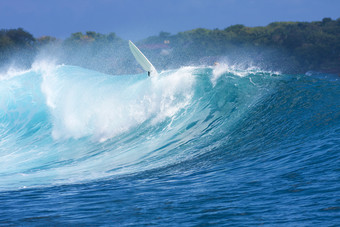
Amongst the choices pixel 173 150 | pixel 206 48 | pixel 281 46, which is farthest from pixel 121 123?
pixel 206 48

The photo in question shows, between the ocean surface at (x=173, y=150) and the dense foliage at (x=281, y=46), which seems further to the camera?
the dense foliage at (x=281, y=46)

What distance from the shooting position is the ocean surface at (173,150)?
4355 mm

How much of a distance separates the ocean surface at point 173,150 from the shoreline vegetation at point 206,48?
1636 inches

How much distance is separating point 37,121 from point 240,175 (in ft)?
31.7

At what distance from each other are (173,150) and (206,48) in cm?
5484

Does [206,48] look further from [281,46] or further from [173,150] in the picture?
[173,150]

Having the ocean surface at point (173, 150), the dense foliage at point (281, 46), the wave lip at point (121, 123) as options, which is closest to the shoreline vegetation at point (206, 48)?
the dense foliage at point (281, 46)

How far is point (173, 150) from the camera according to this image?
8414mm

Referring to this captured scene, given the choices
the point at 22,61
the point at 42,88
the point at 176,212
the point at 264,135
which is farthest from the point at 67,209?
the point at 22,61

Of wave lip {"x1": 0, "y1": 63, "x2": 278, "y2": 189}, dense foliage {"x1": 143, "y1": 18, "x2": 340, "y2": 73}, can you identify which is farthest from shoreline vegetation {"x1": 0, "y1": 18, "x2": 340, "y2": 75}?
wave lip {"x1": 0, "y1": 63, "x2": 278, "y2": 189}

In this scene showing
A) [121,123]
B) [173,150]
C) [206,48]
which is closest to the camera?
[173,150]

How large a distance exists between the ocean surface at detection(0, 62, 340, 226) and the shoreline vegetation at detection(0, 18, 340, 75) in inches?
1636

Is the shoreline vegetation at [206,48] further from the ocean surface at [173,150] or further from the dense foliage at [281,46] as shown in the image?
the ocean surface at [173,150]

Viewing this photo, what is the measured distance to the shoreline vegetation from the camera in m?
53.0
